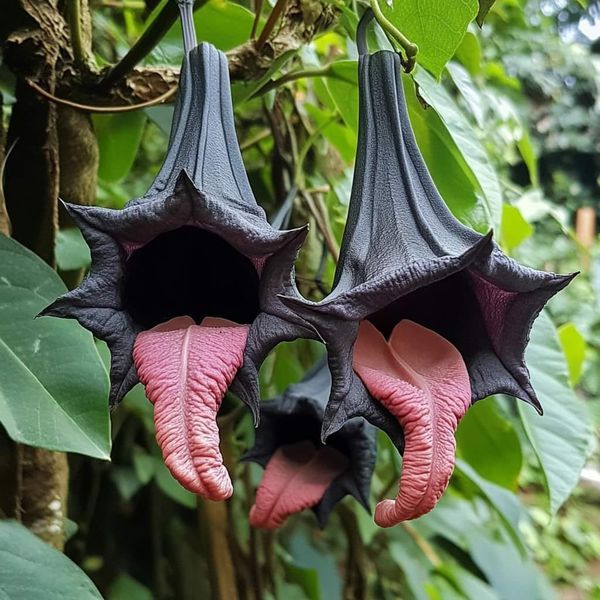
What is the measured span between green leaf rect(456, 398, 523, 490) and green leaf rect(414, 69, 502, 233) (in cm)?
23

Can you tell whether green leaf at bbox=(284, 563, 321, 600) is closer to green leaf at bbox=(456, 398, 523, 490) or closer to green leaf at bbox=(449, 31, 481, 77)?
green leaf at bbox=(456, 398, 523, 490)

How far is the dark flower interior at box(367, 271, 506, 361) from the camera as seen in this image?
0.37m

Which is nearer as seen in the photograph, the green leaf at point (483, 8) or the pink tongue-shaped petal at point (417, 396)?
the pink tongue-shaped petal at point (417, 396)

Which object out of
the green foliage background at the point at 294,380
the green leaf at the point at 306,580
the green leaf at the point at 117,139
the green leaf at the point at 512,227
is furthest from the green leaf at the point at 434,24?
the green leaf at the point at 306,580

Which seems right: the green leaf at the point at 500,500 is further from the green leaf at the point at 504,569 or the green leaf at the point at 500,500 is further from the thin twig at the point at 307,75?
the thin twig at the point at 307,75

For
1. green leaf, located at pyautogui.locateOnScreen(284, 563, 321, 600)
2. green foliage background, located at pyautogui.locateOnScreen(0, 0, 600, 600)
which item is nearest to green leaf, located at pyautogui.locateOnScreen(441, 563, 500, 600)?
green foliage background, located at pyautogui.locateOnScreen(0, 0, 600, 600)

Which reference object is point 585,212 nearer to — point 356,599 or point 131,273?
point 356,599

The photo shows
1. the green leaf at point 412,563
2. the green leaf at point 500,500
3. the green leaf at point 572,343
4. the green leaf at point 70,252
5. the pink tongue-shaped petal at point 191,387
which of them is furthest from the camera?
the green leaf at point 412,563

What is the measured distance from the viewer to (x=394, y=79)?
16.6 inches

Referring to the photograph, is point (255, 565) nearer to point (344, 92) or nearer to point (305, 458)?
point (305, 458)

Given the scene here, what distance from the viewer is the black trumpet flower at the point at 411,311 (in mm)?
312

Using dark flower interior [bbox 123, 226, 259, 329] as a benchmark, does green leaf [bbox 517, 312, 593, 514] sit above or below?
below

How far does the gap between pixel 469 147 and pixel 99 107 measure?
29 cm

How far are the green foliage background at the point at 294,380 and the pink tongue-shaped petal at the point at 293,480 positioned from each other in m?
0.11
